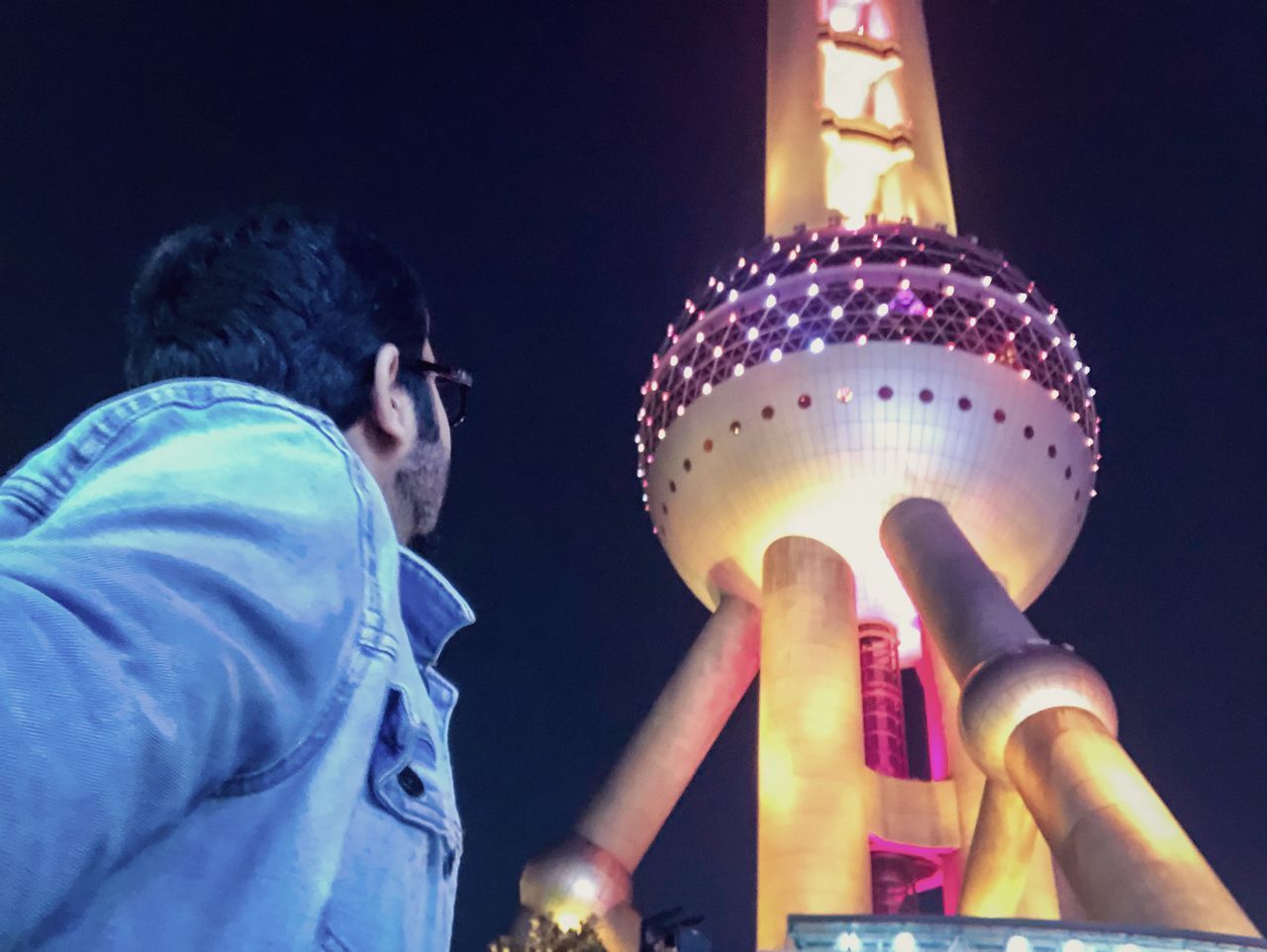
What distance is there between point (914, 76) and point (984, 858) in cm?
2515

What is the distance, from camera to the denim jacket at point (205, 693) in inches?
41.1

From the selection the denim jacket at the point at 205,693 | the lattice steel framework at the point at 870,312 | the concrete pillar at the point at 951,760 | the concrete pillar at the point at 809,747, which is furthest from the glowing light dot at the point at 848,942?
the lattice steel framework at the point at 870,312

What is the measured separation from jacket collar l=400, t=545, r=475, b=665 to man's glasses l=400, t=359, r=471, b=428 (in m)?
0.38

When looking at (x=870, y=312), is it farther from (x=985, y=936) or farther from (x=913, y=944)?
(x=913, y=944)

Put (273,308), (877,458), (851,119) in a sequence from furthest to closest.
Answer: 1. (851,119)
2. (877,458)
3. (273,308)

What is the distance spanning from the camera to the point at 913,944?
14.3 m

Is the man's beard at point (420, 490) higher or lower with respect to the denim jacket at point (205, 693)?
higher

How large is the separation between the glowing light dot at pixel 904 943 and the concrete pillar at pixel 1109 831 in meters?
3.41

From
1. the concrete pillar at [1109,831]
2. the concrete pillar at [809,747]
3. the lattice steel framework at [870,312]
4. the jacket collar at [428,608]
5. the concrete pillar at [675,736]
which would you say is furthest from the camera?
the lattice steel framework at [870,312]

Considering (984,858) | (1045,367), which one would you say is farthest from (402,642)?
(1045,367)

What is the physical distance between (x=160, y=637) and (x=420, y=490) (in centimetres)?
118

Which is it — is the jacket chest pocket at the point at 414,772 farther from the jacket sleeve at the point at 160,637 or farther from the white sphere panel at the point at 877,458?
the white sphere panel at the point at 877,458

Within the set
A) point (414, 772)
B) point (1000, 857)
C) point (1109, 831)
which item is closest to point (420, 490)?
point (414, 772)

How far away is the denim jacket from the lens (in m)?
1.04
